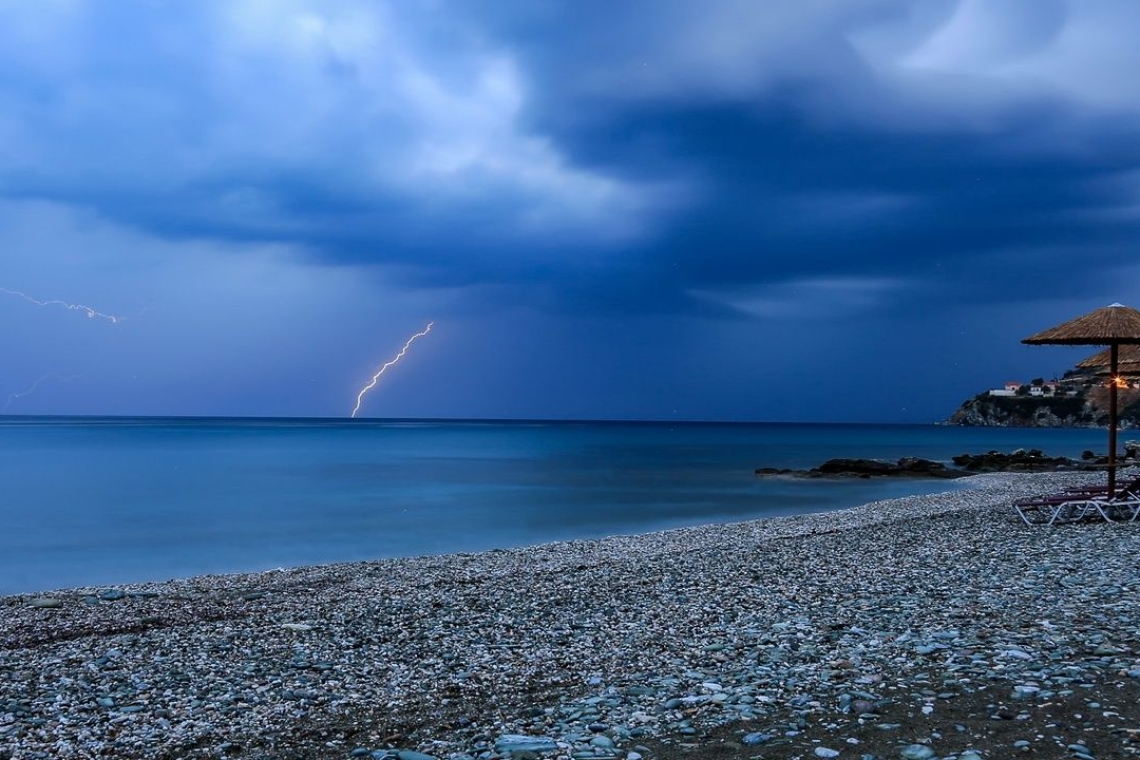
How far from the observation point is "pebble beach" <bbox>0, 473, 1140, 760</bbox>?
5754 mm

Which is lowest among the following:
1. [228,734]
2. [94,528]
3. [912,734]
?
[94,528]

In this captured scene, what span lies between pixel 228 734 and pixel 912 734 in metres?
4.94

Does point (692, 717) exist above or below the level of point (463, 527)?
above

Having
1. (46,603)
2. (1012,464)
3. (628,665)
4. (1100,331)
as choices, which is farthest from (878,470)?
(628,665)

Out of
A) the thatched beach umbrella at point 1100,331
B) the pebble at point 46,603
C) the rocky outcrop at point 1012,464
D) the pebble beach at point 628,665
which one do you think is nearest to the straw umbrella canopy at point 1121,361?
the thatched beach umbrella at point 1100,331

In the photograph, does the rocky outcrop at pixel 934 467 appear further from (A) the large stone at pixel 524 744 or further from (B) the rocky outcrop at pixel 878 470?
(A) the large stone at pixel 524 744

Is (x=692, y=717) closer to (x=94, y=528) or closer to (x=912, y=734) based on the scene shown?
(x=912, y=734)

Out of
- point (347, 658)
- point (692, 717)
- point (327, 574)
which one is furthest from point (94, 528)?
point (692, 717)

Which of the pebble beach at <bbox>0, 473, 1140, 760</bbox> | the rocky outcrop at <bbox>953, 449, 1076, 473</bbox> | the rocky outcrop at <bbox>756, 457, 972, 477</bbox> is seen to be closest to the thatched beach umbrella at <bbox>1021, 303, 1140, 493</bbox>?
the pebble beach at <bbox>0, 473, 1140, 760</bbox>

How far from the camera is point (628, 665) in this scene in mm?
7875

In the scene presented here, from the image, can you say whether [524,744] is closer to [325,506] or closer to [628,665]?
[628,665]

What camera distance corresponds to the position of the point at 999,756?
5.01m

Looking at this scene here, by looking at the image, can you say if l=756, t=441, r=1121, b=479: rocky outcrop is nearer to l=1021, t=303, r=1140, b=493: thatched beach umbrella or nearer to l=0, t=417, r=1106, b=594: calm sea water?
l=0, t=417, r=1106, b=594: calm sea water

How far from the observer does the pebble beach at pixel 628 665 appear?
5.75 meters
